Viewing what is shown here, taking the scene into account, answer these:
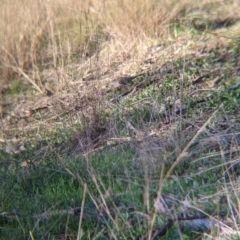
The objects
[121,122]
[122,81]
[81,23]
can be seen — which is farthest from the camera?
[81,23]

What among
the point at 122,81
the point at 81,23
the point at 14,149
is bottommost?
the point at 14,149

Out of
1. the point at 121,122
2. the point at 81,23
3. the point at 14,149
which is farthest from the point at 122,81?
the point at 14,149

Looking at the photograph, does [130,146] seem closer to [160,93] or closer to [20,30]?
[160,93]

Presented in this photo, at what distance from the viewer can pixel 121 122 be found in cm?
629

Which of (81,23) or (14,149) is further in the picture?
(81,23)

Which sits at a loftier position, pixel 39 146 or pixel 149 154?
pixel 149 154

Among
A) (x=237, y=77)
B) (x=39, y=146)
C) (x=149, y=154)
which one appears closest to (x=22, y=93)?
(x=39, y=146)

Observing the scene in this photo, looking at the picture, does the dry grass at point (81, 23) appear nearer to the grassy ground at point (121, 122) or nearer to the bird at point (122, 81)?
the grassy ground at point (121, 122)

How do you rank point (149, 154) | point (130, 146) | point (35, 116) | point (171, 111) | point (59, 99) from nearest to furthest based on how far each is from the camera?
point (149, 154) → point (130, 146) → point (171, 111) → point (59, 99) → point (35, 116)

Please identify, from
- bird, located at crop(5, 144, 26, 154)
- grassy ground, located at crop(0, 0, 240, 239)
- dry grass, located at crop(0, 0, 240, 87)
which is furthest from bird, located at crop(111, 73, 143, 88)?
bird, located at crop(5, 144, 26, 154)

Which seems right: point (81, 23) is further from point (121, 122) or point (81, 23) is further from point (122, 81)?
point (121, 122)

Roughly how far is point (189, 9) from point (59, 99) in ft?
6.86

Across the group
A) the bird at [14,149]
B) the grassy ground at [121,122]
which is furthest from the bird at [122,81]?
the bird at [14,149]

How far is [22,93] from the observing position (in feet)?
28.0
